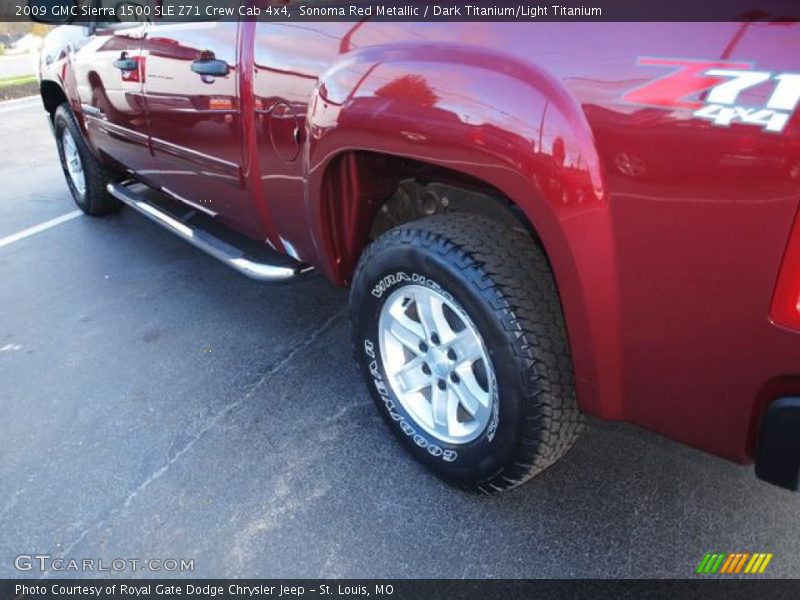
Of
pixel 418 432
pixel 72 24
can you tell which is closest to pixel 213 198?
pixel 418 432

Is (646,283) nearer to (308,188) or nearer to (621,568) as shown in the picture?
(621,568)

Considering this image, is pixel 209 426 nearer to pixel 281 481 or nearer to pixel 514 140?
pixel 281 481

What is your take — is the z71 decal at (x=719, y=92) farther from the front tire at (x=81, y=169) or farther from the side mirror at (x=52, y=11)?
the front tire at (x=81, y=169)

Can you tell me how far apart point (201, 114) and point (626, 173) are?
1.94 m

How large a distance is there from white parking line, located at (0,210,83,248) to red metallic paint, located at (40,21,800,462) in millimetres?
3884

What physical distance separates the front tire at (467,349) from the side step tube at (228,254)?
55cm

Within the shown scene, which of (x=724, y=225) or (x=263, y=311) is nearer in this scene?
(x=724, y=225)

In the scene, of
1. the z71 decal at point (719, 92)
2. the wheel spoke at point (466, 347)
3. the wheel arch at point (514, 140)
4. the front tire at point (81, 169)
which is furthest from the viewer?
the front tire at point (81, 169)

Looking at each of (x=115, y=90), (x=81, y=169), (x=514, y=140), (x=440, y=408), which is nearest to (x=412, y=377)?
(x=440, y=408)

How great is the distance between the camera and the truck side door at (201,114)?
2633 millimetres

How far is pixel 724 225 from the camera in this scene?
1412 millimetres

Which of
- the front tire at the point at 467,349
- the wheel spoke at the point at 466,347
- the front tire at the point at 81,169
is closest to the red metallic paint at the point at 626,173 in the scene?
the front tire at the point at 467,349

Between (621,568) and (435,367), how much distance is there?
2.66 ft

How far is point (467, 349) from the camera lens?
211 centimetres
